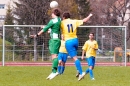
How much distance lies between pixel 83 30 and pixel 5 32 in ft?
16.3

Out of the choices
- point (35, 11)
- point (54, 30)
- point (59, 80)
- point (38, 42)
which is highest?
point (35, 11)

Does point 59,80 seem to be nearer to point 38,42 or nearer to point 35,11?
point 38,42

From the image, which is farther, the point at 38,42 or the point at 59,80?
the point at 38,42

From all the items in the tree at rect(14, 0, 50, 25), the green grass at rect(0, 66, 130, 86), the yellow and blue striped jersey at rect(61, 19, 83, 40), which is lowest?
the green grass at rect(0, 66, 130, 86)

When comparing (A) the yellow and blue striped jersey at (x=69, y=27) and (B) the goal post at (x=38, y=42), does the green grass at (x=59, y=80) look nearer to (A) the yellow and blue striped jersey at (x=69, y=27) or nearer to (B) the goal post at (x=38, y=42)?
(A) the yellow and blue striped jersey at (x=69, y=27)

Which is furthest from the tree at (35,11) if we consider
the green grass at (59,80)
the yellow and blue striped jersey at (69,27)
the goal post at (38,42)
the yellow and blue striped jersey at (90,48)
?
the yellow and blue striped jersey at (69,27)

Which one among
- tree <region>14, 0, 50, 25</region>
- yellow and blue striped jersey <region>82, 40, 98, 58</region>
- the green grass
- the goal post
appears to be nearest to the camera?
the green grass

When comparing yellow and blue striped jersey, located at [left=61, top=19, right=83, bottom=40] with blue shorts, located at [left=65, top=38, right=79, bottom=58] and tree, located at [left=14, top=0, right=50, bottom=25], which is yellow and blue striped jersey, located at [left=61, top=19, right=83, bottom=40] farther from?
tree, located at [left=14, top=0, right=50, bottom=25]

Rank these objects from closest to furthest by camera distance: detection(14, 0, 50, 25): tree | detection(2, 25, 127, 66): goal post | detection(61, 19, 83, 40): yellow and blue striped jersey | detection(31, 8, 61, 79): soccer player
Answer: detection(31, 8, 61, 79): soccer player, detection(61, 19, 83, 40): yellow and blue striped jersey, detection(2, 25, 127, 66): goal post, detection(14, 0, 50, 25): tree

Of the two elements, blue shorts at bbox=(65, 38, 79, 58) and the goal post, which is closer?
blue shorts at bbox=(65, 38, 79, 58)

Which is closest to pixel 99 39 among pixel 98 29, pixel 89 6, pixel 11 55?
pixel 98 29

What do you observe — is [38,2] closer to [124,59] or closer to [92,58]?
[124,59]

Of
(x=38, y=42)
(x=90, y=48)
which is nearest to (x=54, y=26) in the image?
(x=90, y=48)

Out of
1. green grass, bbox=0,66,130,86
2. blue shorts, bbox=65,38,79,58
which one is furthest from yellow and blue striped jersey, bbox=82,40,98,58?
blue shorts, bbox=65,38,79,58
